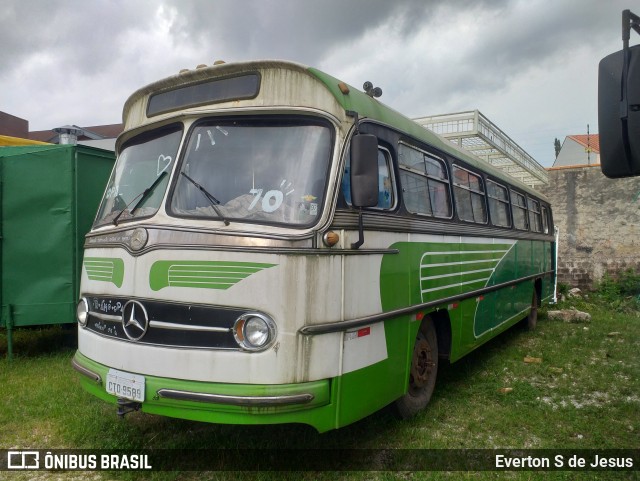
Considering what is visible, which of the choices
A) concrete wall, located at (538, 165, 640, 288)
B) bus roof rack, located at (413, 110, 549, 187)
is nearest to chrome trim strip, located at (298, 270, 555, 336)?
bus roof rack, located at (413, 110, 549, 187)

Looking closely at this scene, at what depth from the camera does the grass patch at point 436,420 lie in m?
4.39

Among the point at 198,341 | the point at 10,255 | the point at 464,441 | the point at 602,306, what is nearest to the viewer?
the point at 198,341

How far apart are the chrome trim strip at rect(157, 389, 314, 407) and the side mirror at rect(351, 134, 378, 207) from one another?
1301 millimetres

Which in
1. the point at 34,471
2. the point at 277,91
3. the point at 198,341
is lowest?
the point at 34,471

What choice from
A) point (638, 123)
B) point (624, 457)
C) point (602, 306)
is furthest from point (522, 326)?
point (638, 123)

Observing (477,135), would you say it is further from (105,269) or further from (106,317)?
(106,317)

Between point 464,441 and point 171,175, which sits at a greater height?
point 171,175

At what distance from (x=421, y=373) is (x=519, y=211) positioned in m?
4.93

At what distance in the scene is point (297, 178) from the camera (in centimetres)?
363

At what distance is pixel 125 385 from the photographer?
3.65 meters

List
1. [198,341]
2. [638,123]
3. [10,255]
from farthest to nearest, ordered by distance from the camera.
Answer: [10,255] < [198,341] < [638,123]

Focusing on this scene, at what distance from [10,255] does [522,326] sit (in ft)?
28.4

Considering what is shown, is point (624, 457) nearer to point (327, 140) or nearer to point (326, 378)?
point (326, 378)

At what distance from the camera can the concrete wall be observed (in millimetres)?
14094
